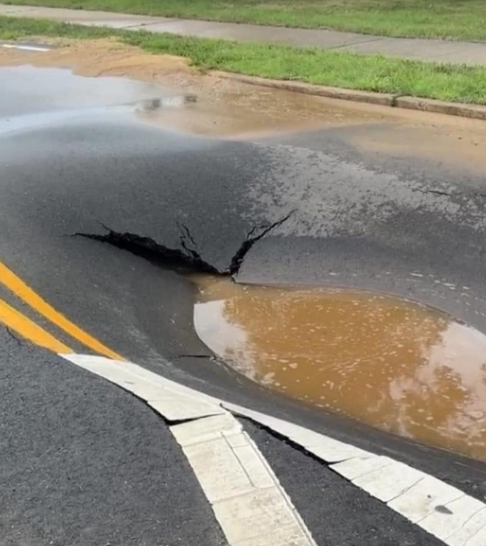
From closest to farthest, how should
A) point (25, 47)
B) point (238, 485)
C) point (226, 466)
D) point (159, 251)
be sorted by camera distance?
point (238, 485) → point (226, 466) → point (159, 251) → point (25, 47)

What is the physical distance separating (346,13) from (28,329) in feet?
50.0

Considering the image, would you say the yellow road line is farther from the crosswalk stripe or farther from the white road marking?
the white road marking

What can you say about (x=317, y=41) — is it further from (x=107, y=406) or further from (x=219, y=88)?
(x=107, y=406)

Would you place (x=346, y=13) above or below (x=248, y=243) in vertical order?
above

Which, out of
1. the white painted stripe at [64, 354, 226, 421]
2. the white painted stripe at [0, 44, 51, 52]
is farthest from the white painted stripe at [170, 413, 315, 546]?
the white painted stripe at [0, 44, 51, 52]

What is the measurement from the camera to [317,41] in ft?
50.4

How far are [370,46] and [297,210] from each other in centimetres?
792

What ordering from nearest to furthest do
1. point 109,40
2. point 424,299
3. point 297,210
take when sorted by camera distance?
point 424,299
point 297,210
point 109,40

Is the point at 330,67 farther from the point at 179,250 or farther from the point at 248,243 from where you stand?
the point at 179,250

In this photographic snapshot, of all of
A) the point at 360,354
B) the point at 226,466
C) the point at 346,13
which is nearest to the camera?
Answer: the point at 226,466

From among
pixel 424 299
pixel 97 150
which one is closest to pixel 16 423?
pixel 424 299

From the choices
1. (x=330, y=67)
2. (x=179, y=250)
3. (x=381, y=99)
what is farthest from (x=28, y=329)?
(x=330, y=67)

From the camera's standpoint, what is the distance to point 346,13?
18.8 metres

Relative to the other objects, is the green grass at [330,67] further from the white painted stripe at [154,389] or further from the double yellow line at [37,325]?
the white painted stripe at [154,389]
